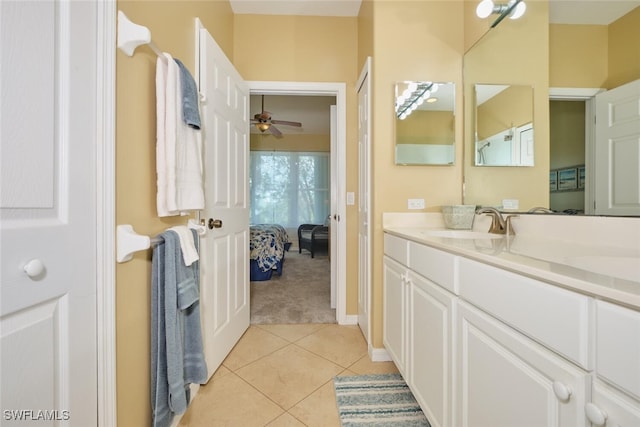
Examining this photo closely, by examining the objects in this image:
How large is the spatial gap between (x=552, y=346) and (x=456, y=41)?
6.57 feet

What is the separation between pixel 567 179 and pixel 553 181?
0.25 ft

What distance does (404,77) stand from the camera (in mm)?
1775

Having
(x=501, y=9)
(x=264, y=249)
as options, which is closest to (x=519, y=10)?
(x=501, y=9)

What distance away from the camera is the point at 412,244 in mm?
1290

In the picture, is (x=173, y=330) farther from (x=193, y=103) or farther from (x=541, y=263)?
(x=541, y=263)

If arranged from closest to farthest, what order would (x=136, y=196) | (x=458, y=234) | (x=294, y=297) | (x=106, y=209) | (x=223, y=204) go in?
(x=106, y=209)
(x=136, y=196)
(x=458, y=234)
(x=223, y=204)
(x=294, y=297)

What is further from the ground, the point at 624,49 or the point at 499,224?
the point at 624,49

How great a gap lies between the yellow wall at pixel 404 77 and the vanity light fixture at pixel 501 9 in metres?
0.27

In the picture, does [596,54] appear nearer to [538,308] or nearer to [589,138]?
[589,138]

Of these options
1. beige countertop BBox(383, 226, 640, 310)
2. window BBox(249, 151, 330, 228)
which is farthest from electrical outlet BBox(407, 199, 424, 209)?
window BBox(249, 151, 330, 228)

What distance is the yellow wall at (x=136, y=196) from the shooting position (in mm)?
921

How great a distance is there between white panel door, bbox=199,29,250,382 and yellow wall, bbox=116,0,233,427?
0.37m

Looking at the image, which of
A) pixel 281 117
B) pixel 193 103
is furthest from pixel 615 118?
pixel 281 117

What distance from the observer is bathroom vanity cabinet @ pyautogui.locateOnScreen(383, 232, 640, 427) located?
473mm
